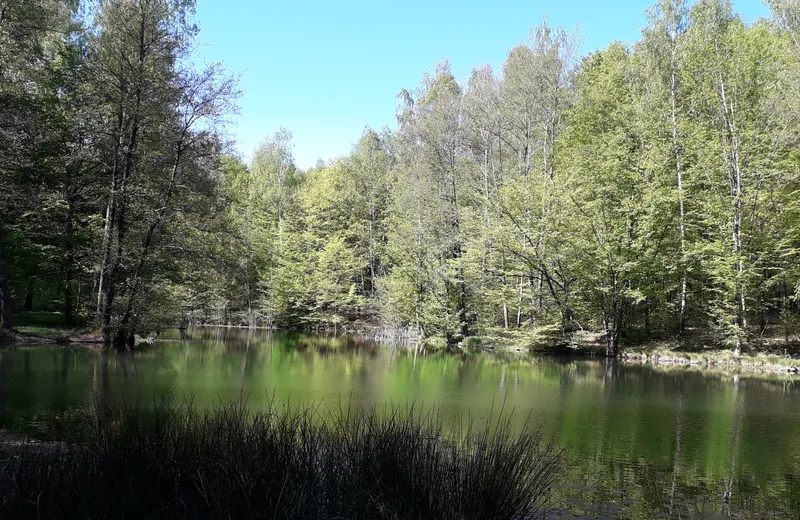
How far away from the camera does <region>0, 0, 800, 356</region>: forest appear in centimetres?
2059

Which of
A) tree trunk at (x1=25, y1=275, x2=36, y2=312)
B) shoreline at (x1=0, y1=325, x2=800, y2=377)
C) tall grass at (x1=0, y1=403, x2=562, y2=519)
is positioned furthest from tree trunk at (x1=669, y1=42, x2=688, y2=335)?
tree trunk at (x1=25, y1=275, x2=36, y2=312)

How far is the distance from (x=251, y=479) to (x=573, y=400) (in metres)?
10.8

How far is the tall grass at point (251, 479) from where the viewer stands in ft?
12.4

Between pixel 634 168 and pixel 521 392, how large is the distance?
1641 centimetres

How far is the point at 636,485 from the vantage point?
6.88 metres

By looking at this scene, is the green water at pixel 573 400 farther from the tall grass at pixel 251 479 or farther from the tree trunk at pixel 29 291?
the tree trunk at pixel 29 291

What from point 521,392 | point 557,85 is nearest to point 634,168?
point 557,85

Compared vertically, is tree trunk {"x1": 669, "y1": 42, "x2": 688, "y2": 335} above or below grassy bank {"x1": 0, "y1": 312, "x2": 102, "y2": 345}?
above

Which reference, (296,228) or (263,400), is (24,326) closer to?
(263,400)

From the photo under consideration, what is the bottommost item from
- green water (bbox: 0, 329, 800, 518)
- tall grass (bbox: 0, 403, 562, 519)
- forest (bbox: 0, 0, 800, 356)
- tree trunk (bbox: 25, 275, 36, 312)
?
green water (bbox: 0, 329, 800, 518)

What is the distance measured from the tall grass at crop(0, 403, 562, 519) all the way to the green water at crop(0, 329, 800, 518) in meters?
1.31

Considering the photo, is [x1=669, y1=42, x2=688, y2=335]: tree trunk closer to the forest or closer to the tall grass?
the forest

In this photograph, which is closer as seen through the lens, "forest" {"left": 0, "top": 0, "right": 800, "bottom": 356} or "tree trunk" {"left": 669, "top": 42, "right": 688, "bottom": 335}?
"forest" {"left": 0, "top": 0, "right": 800, "bottom": 356}

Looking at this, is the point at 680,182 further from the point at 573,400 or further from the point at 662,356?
the point at 573,400
